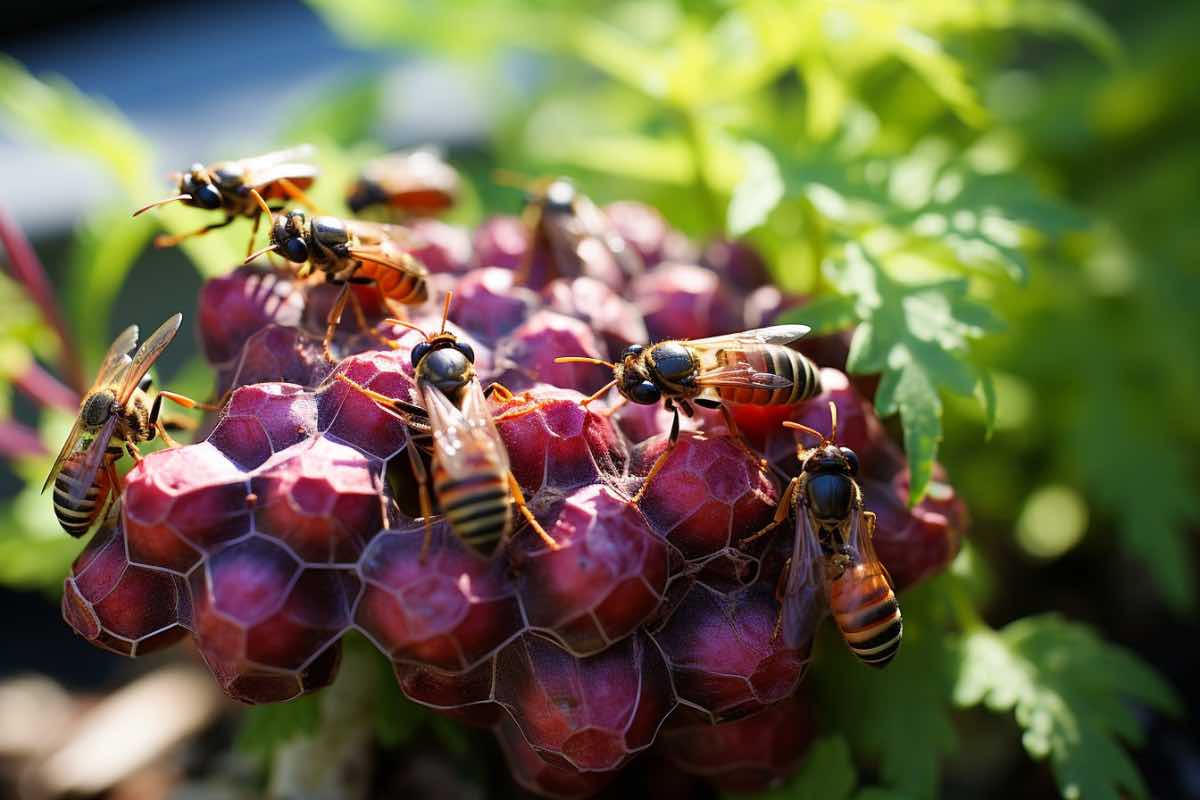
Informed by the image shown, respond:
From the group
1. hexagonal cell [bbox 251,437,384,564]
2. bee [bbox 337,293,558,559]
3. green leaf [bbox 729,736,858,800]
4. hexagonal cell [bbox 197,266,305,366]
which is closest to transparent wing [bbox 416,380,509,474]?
bee [bbox 337,293,558,559]

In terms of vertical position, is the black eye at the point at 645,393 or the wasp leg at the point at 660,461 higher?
the black eye at the point at 645,393

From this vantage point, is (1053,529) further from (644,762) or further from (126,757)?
(126,757)

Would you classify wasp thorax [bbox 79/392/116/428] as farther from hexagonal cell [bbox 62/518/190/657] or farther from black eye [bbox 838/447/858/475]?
black eye [bbox 838/447/858/475]

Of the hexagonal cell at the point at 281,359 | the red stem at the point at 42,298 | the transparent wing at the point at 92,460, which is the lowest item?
the red stem at the point at 42,298

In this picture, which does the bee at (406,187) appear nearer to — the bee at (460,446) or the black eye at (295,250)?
the black eye at (295,250)

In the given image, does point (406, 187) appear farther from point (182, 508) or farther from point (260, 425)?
point (182, 508)

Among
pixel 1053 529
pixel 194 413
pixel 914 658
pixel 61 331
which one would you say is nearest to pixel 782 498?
pixel 914 658

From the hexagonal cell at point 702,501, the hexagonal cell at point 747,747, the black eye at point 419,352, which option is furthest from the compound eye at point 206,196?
the hexagonal cell at point 747,747
